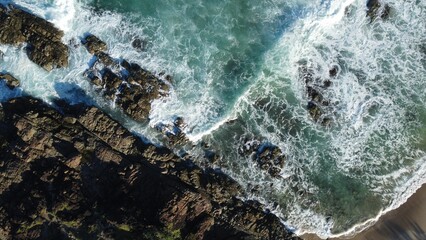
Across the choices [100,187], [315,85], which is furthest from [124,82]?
[315,85]

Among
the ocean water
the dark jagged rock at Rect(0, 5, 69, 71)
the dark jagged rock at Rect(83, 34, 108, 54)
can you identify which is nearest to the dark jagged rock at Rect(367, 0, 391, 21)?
the ocean water

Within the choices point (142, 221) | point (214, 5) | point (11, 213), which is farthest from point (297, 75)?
point (11, 213)

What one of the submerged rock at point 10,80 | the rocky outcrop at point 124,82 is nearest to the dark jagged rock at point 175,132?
the rocky outcrop at point 124,82

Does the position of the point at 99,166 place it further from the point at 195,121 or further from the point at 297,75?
the point at 297,75

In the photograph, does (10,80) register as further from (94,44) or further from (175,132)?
(175,132)

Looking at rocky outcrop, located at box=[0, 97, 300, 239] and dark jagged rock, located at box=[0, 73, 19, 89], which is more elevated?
dark jagged rock, located at box=[0, 73, 19, 89]

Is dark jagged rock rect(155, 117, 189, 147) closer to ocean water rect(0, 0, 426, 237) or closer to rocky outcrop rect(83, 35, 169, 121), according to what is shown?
ocean water rect(0, 0, 426, 237)
